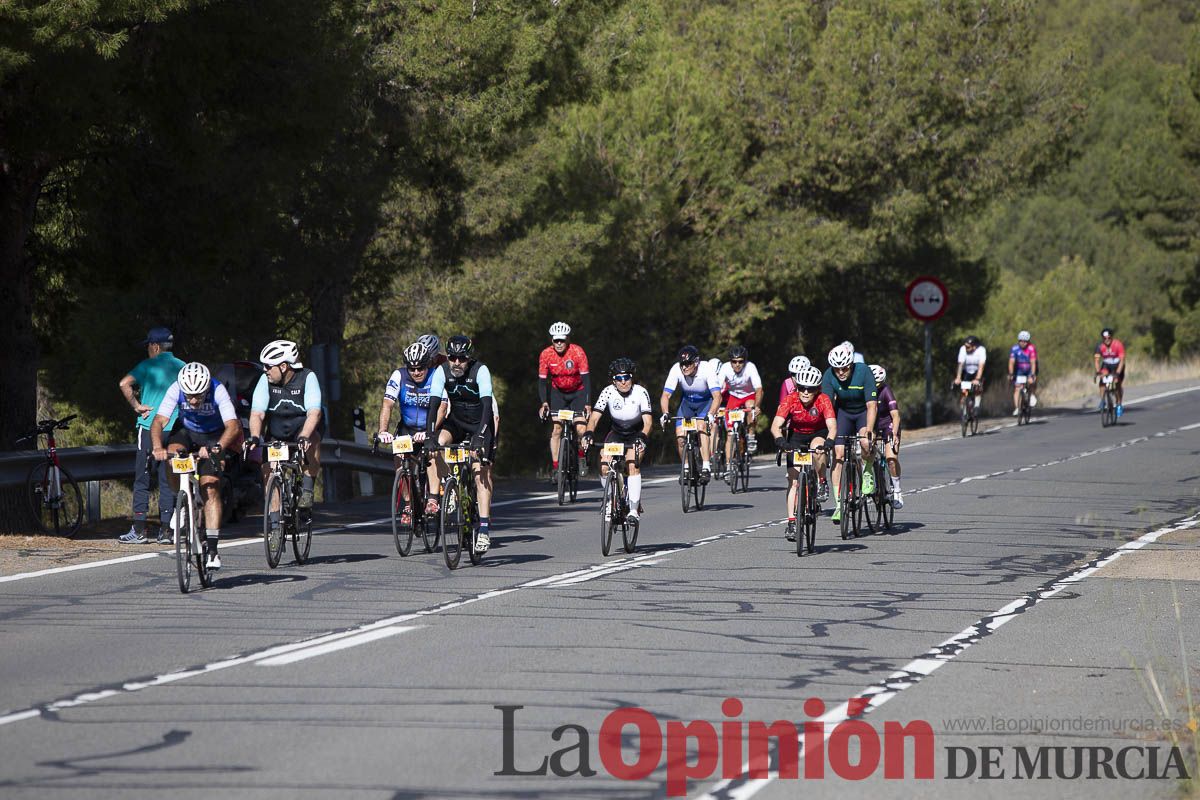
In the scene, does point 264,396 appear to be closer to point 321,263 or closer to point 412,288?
point 321,263

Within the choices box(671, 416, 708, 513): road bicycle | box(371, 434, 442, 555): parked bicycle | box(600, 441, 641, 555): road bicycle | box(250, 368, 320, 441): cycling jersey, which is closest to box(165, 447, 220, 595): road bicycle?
box(250, 368, 320, 441): cycling jersey

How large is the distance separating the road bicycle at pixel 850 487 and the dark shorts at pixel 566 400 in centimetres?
503

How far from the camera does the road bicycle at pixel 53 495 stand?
1706cm

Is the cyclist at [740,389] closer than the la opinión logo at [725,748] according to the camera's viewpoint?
No

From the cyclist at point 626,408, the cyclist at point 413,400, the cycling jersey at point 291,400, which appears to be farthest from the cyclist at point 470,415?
the cyclist at point 626,408

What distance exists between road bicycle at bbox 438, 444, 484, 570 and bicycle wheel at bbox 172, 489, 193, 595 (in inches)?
88.0

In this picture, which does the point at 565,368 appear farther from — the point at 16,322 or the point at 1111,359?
the point at 1111,359

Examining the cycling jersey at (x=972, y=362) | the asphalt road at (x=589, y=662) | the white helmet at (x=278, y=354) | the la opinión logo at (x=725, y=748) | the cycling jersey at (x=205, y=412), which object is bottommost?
the la opinión logo at (x=725, y=748)

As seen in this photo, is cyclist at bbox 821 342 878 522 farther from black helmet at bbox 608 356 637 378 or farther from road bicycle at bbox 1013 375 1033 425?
road bicycle at bbox 1013 375 1033 425

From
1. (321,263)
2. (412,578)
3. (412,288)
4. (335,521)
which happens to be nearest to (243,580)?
(412,578)

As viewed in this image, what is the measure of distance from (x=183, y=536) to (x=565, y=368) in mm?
9289

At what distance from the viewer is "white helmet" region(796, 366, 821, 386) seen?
15945 mm

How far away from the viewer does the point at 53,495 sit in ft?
→ 55.9

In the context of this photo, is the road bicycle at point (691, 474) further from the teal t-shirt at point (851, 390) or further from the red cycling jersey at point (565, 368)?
the teal t-shirt at point (851, 390)
